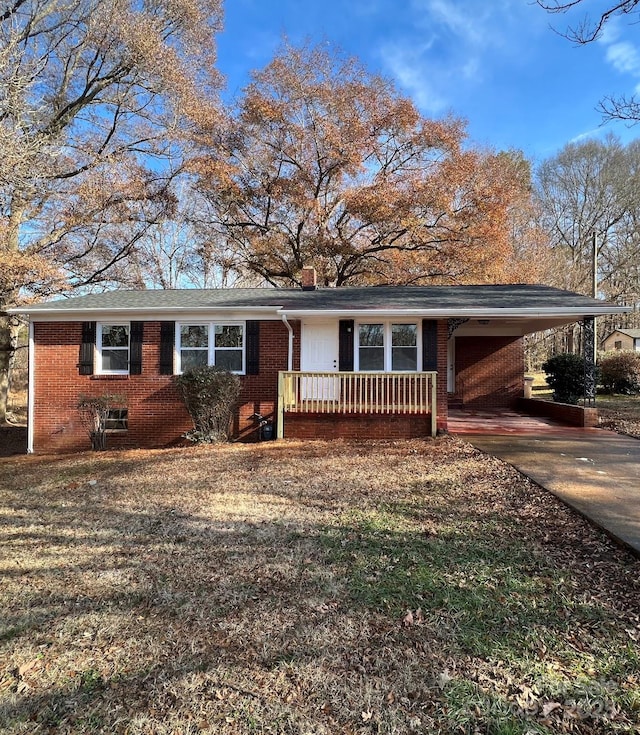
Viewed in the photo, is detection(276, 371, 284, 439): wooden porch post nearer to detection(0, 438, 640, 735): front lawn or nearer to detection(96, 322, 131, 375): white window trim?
detection(96, 322, 131, 375): white window trim

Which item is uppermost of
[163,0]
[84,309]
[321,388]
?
[163,0]

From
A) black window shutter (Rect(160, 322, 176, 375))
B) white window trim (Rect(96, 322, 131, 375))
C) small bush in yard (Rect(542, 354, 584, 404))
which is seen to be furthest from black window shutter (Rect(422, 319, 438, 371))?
white window trim (Rect(96, 322, 131, 375))

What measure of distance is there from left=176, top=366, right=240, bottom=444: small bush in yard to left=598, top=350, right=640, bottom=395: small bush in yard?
1572 cm

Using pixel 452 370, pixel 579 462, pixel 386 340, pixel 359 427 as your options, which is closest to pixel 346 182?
pixel 452 370

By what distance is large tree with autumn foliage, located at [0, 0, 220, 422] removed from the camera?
47.9ft

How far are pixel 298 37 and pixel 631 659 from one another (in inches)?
907

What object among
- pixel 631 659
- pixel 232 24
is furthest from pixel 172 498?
pixel 232 24

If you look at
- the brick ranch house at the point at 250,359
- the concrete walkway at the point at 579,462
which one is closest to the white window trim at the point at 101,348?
the brick ranch house at the point at 250,359

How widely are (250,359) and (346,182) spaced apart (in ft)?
41.4

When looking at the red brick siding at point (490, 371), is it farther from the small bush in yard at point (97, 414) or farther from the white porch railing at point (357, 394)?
the small bush in yard at point (97, 414)

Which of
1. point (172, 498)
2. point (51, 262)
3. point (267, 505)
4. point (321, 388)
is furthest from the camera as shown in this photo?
point (51, 262)

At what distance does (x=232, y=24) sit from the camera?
60.8 feet

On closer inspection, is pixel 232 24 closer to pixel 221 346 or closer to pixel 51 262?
pixel 51 262

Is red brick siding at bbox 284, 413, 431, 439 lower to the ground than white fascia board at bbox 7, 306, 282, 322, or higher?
lower
